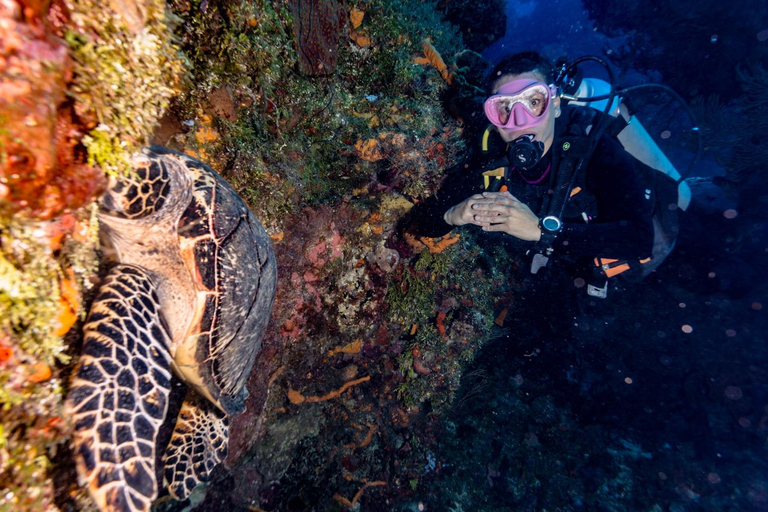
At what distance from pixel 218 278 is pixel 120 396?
1.04m

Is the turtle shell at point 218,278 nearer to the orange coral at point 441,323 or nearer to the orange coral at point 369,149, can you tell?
the orange coral at point 369,149

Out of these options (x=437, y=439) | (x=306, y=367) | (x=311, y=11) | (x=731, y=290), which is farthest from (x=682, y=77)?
(x=306, y=367)

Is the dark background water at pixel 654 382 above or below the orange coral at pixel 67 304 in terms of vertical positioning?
below

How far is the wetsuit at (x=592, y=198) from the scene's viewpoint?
3.43 m

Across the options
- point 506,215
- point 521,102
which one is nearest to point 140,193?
point 506,215

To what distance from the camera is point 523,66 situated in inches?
141

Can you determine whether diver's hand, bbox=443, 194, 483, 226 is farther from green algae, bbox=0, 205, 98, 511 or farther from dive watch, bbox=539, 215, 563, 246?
green algae, bbox=0, 205, 98, 511

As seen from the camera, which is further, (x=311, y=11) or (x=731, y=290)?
(x=731, y=290)

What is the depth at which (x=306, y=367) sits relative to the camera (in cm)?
400

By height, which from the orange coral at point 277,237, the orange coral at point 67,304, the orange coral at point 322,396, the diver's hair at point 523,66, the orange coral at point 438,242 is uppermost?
the diver's hair at point 523,66

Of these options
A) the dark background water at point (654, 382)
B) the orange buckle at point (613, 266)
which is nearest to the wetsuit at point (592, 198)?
the orange buckle at point (613, 266)

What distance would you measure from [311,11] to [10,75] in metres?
Result: 3.20

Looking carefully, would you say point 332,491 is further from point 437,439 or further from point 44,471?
point 44,471

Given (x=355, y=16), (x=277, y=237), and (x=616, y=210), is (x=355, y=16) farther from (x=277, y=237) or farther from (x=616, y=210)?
(x=616, y=210)
